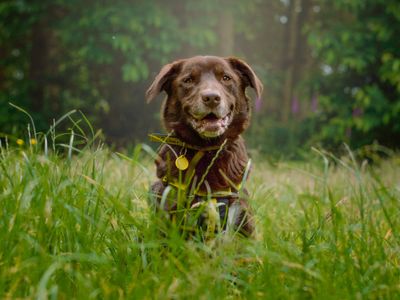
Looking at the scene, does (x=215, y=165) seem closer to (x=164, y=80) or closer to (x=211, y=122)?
(x=211, y=122)

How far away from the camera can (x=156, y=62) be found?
970cm

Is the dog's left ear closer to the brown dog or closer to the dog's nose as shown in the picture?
the brown dog

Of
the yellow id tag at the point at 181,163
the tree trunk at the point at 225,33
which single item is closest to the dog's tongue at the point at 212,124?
the yellow id tag at the point at 181,163

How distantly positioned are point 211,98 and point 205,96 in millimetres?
39

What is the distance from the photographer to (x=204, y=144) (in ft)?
10.1

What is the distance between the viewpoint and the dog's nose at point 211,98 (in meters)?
2.90

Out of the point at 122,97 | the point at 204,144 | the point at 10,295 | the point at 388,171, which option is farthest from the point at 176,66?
the point at 122,97

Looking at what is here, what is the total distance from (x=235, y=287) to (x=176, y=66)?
1.60 meters

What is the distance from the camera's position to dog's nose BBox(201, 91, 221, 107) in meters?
2.90

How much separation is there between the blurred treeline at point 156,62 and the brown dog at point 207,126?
15.9 feet

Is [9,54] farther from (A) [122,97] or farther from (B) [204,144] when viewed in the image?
(B) [204,144]

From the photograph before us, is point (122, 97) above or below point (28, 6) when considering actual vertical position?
below

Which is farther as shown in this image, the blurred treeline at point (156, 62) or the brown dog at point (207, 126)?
the blurred treeline at point (156, 62)

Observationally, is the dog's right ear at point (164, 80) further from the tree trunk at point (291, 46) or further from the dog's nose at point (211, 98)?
the tree trunk at point (291, 46)
